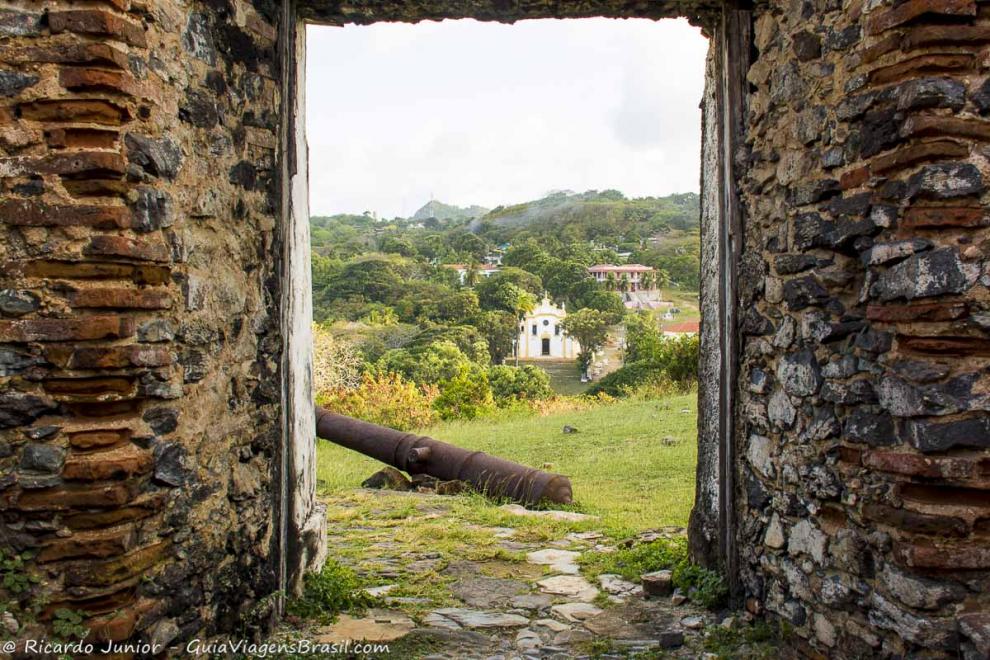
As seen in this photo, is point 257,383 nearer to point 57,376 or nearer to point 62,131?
point 57,376

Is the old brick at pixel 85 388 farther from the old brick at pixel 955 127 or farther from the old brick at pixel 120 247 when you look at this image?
the old brick at pixel 955 127

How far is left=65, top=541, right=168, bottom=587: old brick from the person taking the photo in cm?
276


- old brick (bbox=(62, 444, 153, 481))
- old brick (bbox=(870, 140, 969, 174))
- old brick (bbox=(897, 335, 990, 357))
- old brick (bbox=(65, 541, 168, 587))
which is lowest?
old brick (bbox=(65, 541, 168, 587))

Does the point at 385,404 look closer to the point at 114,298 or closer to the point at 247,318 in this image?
the point at 247,318

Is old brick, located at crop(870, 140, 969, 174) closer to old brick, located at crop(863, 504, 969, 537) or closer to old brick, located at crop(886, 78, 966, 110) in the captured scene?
old brick, located at crop(886, 78, 966, 110)

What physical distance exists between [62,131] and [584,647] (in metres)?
3.20

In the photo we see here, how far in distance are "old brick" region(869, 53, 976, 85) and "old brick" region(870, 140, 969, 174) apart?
25 centimetres

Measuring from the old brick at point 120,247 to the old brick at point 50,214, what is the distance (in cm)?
6

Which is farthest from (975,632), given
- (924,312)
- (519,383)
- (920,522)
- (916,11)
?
(519,383)

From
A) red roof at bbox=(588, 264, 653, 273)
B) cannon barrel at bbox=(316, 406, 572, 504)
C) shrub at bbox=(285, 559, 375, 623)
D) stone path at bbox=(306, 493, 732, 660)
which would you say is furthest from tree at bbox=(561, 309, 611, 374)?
shrub at bbox=(285, 559, 375, 623)

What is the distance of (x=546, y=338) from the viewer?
45188 millimetres

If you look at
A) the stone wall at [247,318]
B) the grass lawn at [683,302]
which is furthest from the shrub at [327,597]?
the grass lawn at [683,302]

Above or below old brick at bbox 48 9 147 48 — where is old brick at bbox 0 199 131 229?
below

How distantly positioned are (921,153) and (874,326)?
0.63m
